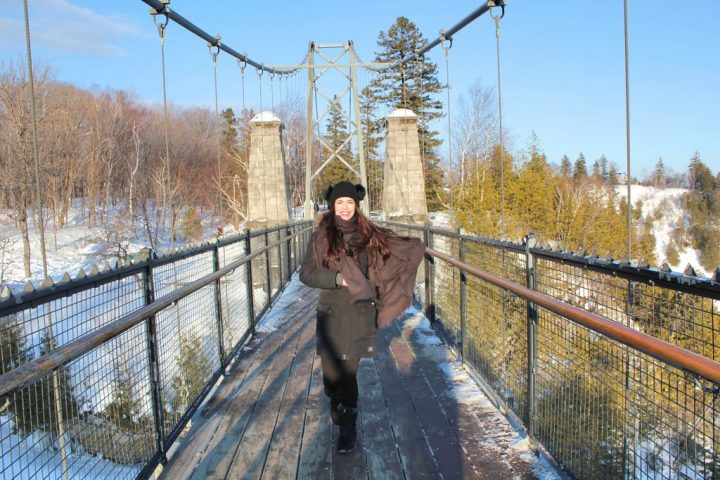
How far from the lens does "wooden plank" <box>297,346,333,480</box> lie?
2.39 meters

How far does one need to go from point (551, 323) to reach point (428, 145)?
2995 centimetres

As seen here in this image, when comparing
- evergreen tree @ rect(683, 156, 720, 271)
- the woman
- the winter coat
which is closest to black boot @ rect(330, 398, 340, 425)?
the woman

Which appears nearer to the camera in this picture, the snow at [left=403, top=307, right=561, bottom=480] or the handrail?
the handrail

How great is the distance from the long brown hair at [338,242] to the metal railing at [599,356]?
0.64 meters

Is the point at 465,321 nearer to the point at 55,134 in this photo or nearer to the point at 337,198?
the point at 337,198

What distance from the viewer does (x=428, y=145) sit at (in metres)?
31.7

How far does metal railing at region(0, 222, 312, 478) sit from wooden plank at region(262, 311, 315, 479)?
0.49 metres

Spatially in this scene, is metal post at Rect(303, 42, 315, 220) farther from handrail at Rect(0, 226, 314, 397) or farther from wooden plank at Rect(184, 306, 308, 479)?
handrail at Rect(0, 226, 314, 397)

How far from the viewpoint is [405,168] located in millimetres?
13672

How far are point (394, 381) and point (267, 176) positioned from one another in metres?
10.8

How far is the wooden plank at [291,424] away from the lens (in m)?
2.43

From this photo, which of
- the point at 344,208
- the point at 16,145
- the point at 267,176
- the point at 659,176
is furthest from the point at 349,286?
the point at 659,176

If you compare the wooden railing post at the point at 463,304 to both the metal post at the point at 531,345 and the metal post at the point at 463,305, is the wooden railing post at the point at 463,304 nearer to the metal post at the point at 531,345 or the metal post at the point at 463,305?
the metal post at the point at 463,305

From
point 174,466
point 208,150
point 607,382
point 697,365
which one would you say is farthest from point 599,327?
point 208,150
